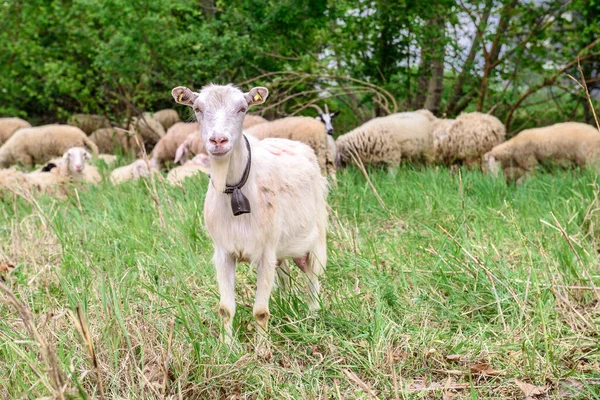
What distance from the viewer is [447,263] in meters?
4.28

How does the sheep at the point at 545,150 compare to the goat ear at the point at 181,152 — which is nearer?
the sheep at the point at 545,150

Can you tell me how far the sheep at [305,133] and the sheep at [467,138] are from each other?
6.27ft

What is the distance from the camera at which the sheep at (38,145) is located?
12.4 meters

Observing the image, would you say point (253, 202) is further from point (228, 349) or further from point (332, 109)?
point (332, 109)

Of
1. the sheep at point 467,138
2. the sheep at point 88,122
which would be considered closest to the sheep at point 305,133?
the sheep at point 467,138

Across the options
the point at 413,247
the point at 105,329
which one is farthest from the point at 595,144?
the point at 105,329

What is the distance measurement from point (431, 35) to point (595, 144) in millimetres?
2919

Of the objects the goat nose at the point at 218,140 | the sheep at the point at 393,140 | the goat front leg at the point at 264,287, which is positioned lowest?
the sheep at the point at 393,140

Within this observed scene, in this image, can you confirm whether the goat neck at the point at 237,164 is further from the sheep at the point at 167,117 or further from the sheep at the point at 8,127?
the sheep at the point at 8,127

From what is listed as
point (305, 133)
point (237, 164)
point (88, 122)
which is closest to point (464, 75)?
point (305, 133)

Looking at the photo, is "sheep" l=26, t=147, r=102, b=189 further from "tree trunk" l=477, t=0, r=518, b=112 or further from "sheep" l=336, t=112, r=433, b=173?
"tree trunk" l=477, t=0, r=518, b=112

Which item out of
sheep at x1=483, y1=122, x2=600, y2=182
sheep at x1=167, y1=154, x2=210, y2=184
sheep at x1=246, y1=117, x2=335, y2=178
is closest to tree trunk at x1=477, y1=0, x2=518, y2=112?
sheep at x1=483, y1=122, x2=600, y2=182

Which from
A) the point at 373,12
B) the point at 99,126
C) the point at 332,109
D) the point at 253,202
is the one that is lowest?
the point at 99,126

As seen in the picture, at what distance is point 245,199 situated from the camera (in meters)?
3.57
